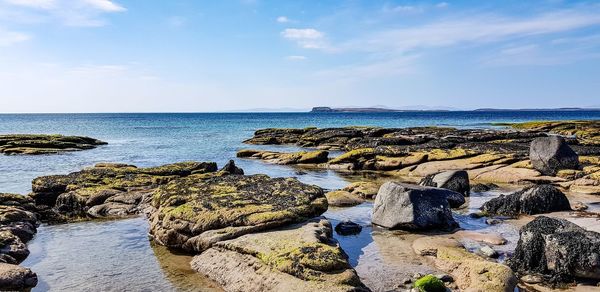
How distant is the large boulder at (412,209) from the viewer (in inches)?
609

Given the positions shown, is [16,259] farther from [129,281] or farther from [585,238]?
[585,238]

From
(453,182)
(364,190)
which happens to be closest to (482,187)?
(453,182)

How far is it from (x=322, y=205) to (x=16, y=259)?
8943mm

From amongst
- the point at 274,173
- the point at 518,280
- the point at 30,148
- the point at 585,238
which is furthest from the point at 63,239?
the point at 30,148

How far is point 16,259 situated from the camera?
1285cm

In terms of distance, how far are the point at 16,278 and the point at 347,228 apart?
370 inches

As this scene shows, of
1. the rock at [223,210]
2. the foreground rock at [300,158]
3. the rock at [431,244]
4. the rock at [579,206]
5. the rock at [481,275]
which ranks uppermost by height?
the rock at [223,210]

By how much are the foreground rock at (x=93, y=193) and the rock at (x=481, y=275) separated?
1308cm

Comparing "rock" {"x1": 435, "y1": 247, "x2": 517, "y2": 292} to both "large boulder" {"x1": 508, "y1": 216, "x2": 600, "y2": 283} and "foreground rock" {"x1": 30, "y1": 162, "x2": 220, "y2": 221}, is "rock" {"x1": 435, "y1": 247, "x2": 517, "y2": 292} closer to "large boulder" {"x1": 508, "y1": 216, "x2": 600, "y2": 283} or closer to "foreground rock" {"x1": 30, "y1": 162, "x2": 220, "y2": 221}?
"large boulder" {"x1": 508, "y1": 216, "x2": 600, "y2": 283}

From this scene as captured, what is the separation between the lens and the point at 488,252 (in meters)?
12.6

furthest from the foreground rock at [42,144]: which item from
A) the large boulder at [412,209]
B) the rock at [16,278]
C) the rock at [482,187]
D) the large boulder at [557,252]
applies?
the large boulder at [557,252]

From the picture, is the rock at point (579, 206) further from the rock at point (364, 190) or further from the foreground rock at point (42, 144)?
the foreground rock at point (42, 144)

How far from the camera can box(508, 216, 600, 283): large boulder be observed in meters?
10.5

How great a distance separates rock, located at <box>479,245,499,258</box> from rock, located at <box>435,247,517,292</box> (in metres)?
1.06
